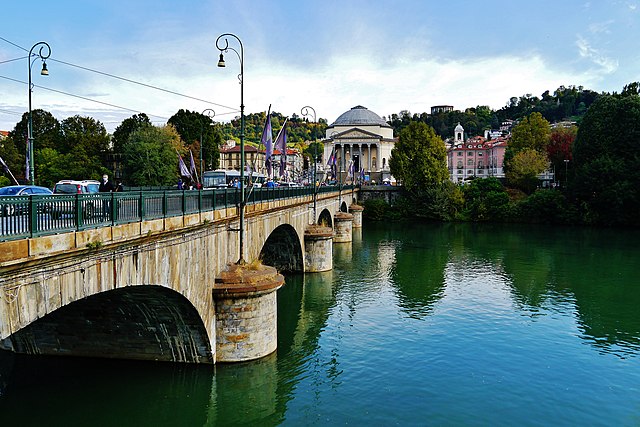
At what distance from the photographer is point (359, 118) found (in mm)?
139125

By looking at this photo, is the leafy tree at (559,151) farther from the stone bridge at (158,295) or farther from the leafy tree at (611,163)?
the stone bridge at (158,295)

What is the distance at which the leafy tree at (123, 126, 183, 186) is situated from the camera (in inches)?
2581

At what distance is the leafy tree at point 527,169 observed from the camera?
85.5m

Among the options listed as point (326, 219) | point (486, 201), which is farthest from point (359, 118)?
point (326, 219)

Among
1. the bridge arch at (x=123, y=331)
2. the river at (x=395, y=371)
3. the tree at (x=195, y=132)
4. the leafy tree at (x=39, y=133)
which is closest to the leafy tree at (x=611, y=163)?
the river at (x=395, y=371)

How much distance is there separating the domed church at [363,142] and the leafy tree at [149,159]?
58.7 meters

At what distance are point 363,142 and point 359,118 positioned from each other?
12.6m

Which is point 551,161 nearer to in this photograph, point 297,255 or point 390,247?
point 390,247

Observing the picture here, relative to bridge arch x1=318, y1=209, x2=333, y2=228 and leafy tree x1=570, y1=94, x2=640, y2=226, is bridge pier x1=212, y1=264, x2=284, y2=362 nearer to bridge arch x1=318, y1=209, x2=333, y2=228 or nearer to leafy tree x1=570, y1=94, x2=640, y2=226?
bridge arch x1=318, y1=209, x2=333, y2=228

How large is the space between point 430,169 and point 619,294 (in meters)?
50.3

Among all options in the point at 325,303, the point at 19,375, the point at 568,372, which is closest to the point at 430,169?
the point at 325,303

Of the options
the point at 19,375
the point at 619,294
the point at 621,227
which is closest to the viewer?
the point at 19,375

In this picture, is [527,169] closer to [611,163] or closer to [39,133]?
[611,163]

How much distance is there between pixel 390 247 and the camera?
53.3 m
